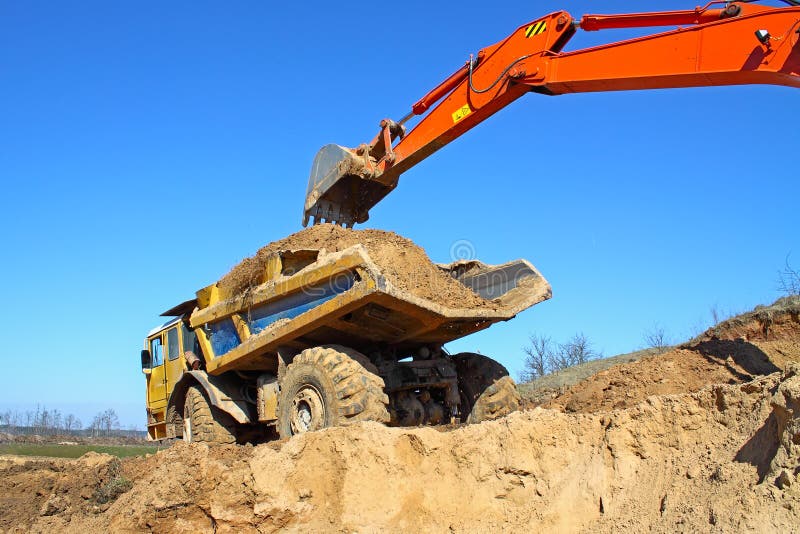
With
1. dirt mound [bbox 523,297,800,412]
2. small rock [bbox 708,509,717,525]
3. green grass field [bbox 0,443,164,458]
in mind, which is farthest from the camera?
green grass field [bbox 0,443,164,458]

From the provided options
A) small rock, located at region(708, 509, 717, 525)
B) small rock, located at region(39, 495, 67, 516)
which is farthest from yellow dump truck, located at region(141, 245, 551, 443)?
small rock, located at region(708, 509, 717, 525)

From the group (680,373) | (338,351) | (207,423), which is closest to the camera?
(338,351)

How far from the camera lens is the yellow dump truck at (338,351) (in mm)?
7305

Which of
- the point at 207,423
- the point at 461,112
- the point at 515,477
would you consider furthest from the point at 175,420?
the point at 515,477

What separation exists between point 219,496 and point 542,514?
2.47m

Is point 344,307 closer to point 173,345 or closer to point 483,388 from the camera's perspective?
point 483,388

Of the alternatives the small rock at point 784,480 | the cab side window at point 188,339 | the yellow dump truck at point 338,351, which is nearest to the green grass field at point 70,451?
the cab side window at point 188,339

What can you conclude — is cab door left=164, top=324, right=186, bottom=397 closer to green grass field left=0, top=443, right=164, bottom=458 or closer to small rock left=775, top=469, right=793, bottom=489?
green grass field left=0, top=443, right=164, bottom=458

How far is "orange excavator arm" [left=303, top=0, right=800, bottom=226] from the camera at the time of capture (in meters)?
6.07

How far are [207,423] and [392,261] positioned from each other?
413 cm

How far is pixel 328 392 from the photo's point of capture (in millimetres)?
7375

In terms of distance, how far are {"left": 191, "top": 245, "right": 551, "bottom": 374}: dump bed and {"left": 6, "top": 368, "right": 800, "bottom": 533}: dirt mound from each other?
1.93m

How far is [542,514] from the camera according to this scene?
455 cm

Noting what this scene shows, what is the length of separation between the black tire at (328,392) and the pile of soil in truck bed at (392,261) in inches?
40.3
